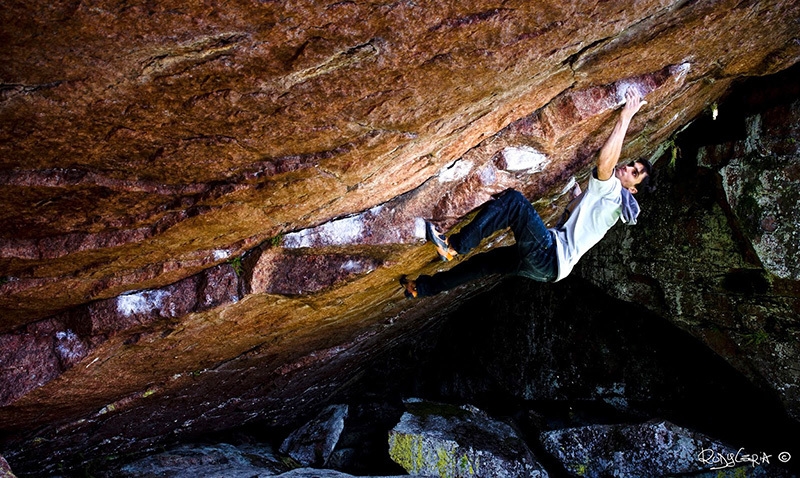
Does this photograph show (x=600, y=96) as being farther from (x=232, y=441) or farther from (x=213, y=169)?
(x=232, y=441)

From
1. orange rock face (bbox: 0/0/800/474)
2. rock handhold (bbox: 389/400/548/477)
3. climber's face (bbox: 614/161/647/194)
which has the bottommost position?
rock handhold (bbox: 389/400/548/477)

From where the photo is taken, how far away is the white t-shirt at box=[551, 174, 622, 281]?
17.5 ft

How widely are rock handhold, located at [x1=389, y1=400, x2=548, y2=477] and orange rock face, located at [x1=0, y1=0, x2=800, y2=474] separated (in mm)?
2545

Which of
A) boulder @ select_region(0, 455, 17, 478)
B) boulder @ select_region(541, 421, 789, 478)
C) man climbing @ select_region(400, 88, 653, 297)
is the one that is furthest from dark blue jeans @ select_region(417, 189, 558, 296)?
boulder @ select_region(0, 455, 17, 478)

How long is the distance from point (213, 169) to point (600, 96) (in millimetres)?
3769

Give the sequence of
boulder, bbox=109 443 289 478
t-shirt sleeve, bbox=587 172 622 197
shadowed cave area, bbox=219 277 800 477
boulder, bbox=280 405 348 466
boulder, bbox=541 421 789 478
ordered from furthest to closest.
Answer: boulder, bbox=280 405 348 466
shadowed cave area, bbox=219 277 800 477
boulder, bbox=109 443 289 478
boulder, bbox=541 421 789 478
t-shirt sleeve, bbox=587 172 622 197

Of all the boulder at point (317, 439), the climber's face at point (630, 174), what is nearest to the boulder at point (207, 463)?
the boulder at point (317, 439)

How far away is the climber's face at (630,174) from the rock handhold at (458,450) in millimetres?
4904

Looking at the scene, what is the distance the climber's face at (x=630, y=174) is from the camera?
5398 millimetres

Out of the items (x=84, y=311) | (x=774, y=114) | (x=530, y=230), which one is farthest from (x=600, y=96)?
(x=84, y=311)

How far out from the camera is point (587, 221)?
5.57 m

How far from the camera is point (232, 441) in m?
10.1

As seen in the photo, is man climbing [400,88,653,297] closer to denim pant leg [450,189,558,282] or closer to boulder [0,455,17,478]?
denim pant leg [450,189,558,282]

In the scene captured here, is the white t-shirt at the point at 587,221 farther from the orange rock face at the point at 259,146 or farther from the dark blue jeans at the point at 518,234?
the orange rock face at the point at 259,146
